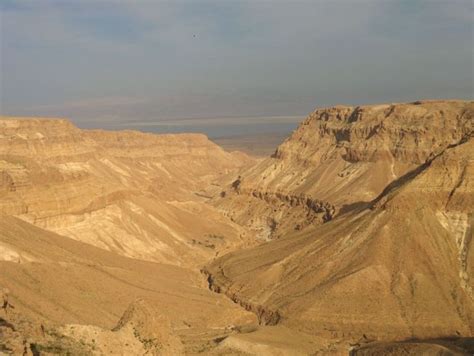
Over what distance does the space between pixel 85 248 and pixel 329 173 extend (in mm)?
43579

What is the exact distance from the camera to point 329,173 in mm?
84688

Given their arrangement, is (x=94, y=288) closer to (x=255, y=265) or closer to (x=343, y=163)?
(x=255, y=265)

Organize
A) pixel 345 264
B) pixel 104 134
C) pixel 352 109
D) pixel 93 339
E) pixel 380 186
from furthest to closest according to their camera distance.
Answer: pixel 104 134
pixel 352 109
pixel 380 186
pixel 345 264
pixel 93 339

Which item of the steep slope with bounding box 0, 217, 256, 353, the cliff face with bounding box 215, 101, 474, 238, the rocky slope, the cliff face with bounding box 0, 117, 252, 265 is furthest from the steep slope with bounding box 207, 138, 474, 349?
the cliff face with bounding box 215, 101, 474, 238

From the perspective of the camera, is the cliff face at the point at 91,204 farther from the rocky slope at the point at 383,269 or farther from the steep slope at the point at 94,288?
the rocky slope at the point at 383,269

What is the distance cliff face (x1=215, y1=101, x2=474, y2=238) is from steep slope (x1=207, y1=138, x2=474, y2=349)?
21.0 m

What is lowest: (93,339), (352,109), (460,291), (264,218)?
(264,218)

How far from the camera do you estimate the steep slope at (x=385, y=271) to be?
39.3m

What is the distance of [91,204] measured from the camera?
6184 centimetres

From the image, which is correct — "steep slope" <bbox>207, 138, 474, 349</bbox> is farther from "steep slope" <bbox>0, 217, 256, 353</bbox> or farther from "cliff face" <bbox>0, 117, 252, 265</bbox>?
"cliff face" <bbox>0, 117, 252, 265</bbox>

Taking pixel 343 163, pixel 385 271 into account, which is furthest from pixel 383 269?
pixel 343 163

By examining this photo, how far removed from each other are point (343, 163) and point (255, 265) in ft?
123

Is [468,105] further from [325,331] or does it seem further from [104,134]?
[104,134]

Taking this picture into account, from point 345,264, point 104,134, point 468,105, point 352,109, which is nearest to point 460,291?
point 345,264
